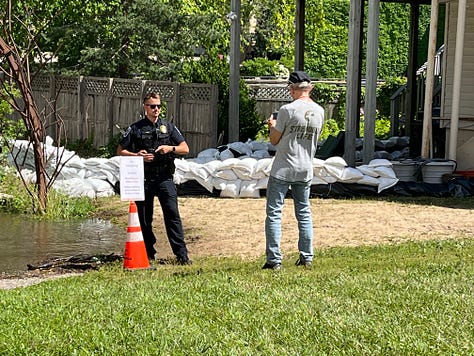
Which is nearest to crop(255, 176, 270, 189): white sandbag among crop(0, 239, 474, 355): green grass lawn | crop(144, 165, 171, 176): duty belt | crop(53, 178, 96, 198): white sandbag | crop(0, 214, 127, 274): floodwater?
crop(53, 178, 96, 198): white sandbag

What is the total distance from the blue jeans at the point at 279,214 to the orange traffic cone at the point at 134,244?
1.34 meters

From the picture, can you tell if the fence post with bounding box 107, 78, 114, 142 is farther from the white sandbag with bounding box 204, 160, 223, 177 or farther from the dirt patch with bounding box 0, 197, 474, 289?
the dirt patch with bounding box 0, 197, 474, 289

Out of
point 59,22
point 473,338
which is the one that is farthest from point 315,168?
point 59,22

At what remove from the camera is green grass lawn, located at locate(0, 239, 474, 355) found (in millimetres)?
5871

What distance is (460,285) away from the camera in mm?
7418

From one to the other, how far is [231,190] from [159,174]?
522cm

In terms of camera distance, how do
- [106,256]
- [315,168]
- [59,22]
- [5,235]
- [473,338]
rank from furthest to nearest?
[59,22] → [315,168] → [5,235] → [106,256] → [473,338]

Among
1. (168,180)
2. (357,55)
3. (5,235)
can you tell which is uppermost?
(357,55)

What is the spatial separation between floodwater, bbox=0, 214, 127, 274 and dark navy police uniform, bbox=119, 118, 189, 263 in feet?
4.62

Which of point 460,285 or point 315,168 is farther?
point 315,168

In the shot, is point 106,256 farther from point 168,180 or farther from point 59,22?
point 59,22

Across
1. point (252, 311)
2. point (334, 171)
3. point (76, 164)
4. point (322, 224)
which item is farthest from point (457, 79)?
point (252, 311)

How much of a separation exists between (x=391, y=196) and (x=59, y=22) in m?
12.8

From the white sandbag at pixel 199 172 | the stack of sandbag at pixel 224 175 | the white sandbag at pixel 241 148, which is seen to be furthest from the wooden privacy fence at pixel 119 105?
the white sandbag at pixel 199 172
